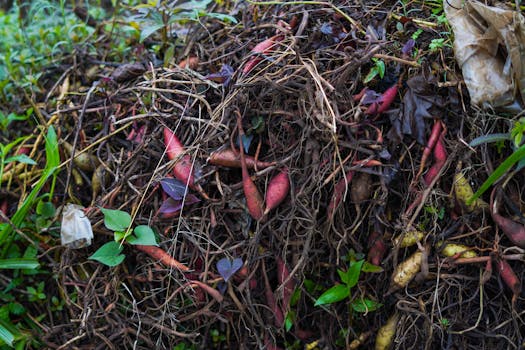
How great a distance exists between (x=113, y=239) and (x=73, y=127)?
0.40m

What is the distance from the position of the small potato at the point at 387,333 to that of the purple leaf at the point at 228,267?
1.29 feet

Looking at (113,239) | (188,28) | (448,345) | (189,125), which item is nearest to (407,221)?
(448,345)

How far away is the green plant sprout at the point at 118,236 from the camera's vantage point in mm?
1310

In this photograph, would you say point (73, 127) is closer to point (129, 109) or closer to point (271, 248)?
point (129, 109)

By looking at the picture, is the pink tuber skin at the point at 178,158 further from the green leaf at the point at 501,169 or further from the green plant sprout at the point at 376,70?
the green leaf at the point at 501,169

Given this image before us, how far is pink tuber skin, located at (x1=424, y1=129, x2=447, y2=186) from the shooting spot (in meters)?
1.28

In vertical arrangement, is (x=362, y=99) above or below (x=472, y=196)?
above

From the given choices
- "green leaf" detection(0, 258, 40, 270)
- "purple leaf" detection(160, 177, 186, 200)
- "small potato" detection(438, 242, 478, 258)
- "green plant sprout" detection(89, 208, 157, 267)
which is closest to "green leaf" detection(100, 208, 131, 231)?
"green plant sprout" detection(89, 208, 157, 267)

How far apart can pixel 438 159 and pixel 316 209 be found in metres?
0.32

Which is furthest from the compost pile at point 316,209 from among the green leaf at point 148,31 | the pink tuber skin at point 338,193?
the green leaf at point 148,31

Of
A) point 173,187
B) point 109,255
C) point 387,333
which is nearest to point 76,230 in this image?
point 109,255

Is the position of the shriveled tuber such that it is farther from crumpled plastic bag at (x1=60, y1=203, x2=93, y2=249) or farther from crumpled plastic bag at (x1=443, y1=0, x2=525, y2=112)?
crumpled plastic bag at (x1=60, y1=203, x2=93, y2=249)

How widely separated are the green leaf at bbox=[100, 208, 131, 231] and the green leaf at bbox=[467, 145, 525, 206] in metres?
0.84

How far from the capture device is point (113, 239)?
1.41m
